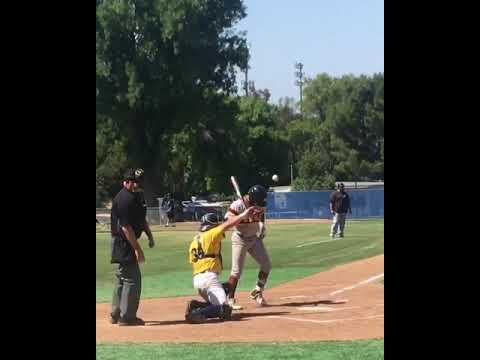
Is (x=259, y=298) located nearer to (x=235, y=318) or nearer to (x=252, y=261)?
(x=235, y=318)

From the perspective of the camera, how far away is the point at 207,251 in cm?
1053

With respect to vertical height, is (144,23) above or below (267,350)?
above

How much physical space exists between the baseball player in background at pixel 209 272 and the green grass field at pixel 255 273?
1.65m

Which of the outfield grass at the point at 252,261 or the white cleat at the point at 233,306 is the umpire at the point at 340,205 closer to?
the outfield grass at the point at 252,261

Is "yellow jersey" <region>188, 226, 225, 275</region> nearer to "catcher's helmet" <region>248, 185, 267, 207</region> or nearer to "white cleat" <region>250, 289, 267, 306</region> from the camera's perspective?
"catcher's helmet" <region>248, 185, 267, 207</region>

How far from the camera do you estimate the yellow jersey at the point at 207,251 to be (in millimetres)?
10469

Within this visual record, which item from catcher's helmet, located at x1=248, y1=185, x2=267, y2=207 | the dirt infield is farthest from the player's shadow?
catcher's helmet, located at x1=248, y1=185, x2=267, y2=207

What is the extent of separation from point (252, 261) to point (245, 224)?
8.91 m

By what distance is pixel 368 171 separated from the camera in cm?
7369
